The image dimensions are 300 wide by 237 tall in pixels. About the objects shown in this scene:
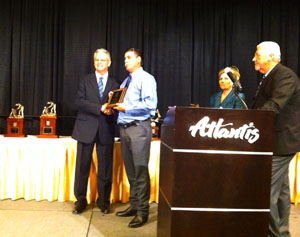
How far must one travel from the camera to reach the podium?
161cm

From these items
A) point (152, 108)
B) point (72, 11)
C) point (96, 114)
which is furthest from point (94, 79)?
point (72, 11)

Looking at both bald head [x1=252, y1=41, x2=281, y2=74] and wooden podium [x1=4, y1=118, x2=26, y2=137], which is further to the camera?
wooden podium [x1=4, y1=118, x2=26, y2=137]

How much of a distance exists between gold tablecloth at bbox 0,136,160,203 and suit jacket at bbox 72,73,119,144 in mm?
359

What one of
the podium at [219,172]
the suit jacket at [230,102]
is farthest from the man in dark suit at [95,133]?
the podium at [219,172]

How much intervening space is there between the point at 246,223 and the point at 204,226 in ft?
0.75

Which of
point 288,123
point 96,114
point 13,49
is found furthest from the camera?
point 13,49

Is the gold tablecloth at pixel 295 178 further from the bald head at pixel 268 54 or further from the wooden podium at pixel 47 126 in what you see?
the wooden podium at pixel 47 126

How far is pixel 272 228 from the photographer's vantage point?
6.84 ft

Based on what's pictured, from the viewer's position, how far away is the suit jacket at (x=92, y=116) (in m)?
2.85

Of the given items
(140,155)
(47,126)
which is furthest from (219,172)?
(47,126)

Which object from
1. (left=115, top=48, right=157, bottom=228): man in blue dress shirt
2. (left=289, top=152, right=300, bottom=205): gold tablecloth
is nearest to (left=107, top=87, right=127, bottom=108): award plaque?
(left=115, top=48, right=157, bottom=228): man in blue dress shirt

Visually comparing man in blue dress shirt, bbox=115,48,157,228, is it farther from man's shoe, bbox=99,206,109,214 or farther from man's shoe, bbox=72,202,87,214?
man's shoe, bbox=72,202,87,214

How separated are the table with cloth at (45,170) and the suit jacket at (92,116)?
36 cm

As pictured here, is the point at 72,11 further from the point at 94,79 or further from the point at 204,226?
the point at 204,226
